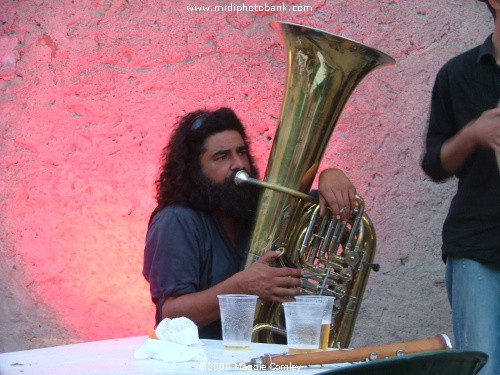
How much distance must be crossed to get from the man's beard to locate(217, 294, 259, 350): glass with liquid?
3.23ft

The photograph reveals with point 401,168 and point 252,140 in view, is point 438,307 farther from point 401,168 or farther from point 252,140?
point 252,140

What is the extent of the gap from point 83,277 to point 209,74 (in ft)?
3.30

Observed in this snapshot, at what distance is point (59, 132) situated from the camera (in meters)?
3.64

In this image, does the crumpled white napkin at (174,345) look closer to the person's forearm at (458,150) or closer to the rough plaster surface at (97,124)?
the person's forearm at (458,150)

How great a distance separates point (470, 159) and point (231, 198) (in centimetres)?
86

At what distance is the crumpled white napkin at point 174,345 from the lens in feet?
5.96

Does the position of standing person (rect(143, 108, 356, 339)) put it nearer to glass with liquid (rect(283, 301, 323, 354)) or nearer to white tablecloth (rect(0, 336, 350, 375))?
white tablecloth (rect(0, 336, 350, 375))

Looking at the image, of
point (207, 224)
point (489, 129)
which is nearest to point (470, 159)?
point (489, 129)

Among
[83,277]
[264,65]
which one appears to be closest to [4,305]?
[83,277]

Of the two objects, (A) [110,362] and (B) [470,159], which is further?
(B) [470,159]

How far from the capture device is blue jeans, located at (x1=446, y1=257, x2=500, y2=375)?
2.40 metres

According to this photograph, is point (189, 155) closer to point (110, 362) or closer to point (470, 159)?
point (470, 159)

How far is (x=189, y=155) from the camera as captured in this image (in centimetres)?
323

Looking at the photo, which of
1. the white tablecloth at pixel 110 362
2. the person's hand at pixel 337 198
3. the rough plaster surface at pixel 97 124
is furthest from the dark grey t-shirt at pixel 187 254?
the white tablecloth at pixel 110 362
